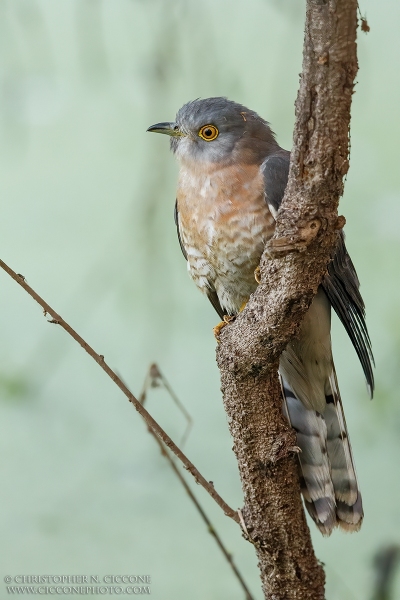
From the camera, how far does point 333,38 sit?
54.4 inches

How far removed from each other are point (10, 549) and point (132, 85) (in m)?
2.56

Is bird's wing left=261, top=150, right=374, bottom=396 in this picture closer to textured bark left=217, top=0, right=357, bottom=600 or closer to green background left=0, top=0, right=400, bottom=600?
textured bark left=217, top=0, right=357, bottom=600

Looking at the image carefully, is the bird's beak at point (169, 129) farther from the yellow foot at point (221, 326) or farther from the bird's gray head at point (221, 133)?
the yellow foot at point (221, 326)

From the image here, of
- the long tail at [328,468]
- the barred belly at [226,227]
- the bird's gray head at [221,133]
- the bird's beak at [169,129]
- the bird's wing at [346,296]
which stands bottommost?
the long tail at [328,468]

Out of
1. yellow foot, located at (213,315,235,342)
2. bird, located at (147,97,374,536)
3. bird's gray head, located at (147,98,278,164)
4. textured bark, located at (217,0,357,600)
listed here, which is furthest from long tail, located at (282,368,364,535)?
bird's gray head, located at (147,98,278,164)

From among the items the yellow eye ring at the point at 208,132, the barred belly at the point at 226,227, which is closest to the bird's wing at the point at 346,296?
the barred belly at the point at 226,227

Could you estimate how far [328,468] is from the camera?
7.83 ft

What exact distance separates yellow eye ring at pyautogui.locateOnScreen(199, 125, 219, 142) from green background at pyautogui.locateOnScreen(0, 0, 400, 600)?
116 centimetres

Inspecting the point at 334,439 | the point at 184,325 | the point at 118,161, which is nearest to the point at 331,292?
the point at 334,439

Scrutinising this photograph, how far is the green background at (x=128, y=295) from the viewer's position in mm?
3670

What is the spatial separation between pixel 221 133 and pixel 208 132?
→ 0.18 feet

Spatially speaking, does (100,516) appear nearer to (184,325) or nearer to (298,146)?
(184,325)

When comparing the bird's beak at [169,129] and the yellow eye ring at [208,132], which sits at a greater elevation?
the bird's beak at [169,129]

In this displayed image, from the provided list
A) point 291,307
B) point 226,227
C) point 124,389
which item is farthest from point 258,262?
point 124,389
